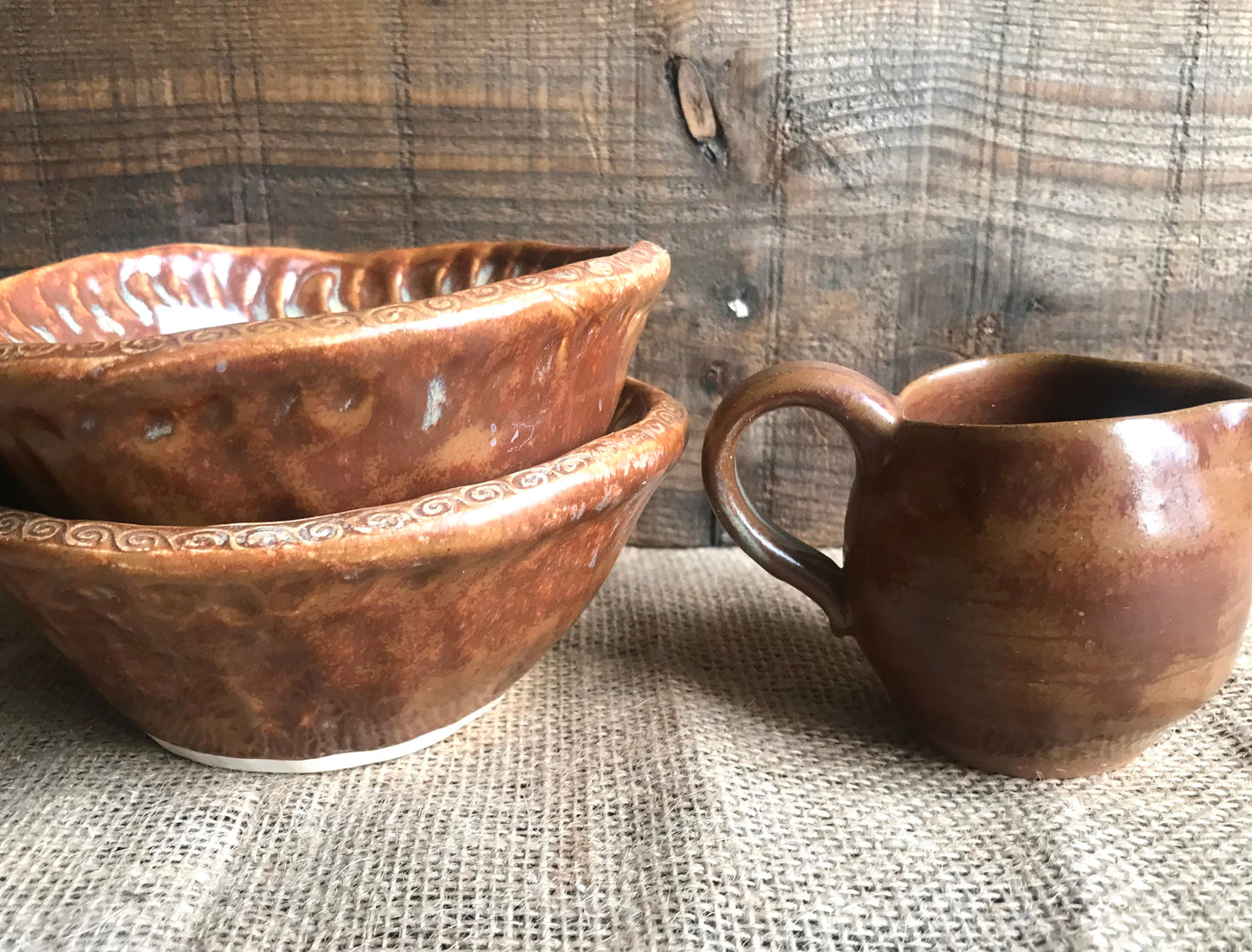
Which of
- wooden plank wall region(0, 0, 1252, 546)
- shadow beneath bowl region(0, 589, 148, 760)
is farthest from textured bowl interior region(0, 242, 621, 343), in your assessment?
shadow beneath bowl region(0, 589, 148, 760)

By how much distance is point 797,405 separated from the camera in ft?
1.74

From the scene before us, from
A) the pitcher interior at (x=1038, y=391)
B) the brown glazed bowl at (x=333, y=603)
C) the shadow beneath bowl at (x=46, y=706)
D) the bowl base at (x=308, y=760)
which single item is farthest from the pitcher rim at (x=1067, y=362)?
the shadow beneath bowl at (x=46, y=706)

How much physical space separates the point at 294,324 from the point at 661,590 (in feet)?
1.42

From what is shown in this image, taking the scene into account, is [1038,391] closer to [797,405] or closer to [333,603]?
[797,405]

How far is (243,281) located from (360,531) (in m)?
0.39

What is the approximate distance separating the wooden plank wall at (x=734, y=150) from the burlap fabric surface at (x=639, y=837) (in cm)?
32

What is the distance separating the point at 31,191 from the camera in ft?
2.55

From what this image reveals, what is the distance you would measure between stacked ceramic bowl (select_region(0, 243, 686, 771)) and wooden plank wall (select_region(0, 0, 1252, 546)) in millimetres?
259

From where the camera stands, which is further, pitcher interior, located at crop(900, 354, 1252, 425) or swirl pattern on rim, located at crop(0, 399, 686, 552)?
pitcher interior, located at crop(900, 354, 1252, 425)

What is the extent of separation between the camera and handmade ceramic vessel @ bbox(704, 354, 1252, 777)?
0.45m

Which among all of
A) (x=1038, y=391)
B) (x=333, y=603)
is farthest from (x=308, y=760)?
(x=1038, y=391)

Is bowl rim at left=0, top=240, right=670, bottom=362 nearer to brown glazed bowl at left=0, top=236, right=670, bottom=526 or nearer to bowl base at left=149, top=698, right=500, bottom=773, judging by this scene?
brown glazed bowl at left=0, top=236, right=670, bottom=526

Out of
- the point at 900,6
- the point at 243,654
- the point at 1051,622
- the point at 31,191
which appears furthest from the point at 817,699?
the point at 31,191

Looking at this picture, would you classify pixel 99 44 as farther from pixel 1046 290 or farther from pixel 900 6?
pixel 1046 290
